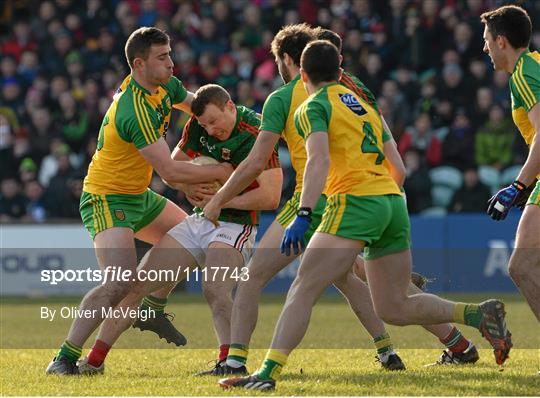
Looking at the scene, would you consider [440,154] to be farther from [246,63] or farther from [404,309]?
[404,309]

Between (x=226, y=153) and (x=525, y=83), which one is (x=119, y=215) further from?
(x=525, y=83)

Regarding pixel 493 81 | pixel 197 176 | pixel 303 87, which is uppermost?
pixel 303 87

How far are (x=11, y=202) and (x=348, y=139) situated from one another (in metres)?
12.6

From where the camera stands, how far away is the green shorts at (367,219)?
26.0 feet

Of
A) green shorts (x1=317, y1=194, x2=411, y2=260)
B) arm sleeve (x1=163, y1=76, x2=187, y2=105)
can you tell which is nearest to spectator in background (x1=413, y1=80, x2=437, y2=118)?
arm sleeve (x1=163, y1=76, x2=187, y2=105)

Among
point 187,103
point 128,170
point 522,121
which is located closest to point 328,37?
point 522,121

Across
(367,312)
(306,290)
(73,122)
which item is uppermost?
(306,290)

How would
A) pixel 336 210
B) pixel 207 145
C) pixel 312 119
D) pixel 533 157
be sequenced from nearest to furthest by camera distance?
pixel 312 119 → pixel 336 210 → pixel 533 157 → pixel 207 145

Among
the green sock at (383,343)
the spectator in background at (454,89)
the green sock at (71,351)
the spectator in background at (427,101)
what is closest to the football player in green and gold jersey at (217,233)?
the green sock at (71,351)

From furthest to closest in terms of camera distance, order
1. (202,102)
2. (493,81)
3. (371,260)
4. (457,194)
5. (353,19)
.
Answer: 1. (353,19)
2. (493,81)
3. (457,194)
4. (202,102)
5. (371,260)

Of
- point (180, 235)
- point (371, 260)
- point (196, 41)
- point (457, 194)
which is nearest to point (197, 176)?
point (180, 235)

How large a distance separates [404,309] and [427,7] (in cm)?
1332

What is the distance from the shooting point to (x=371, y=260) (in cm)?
830

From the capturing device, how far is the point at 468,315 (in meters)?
8.63
